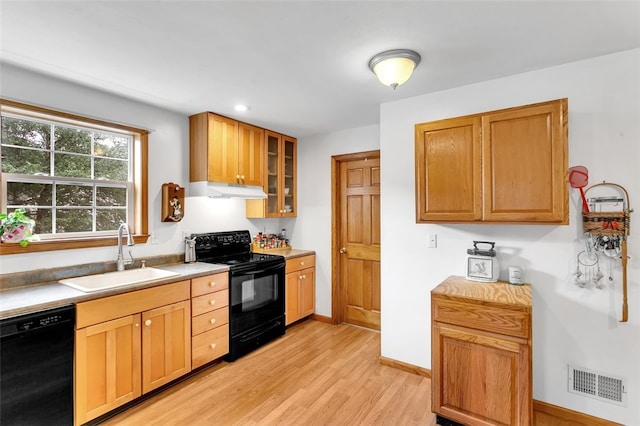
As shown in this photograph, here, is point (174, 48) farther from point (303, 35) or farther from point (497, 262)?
point (497, 262)

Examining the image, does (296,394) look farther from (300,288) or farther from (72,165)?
(72,165)

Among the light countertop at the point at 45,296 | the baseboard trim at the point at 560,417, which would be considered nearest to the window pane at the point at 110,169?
the light countertop at the point at 45,296

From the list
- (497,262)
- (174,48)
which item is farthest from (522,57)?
(174,48)

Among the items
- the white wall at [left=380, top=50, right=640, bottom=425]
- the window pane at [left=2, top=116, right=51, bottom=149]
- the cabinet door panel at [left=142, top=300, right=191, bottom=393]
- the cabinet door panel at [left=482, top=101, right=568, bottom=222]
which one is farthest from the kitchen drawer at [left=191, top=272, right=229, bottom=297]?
the cabinet door panel at [left=482, top=101, right=568, bottom=222]

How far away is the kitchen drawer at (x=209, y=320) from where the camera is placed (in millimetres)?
2672

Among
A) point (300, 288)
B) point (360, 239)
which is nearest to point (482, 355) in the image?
point (360, 239)

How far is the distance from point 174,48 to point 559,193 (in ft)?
8.35

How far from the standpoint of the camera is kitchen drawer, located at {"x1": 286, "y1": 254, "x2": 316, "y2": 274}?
12.3 ft

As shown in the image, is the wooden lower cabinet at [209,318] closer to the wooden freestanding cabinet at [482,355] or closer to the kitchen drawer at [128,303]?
the kitchen drawer at [128,303]

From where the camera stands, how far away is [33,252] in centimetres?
222

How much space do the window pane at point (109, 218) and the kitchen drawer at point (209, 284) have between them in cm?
91

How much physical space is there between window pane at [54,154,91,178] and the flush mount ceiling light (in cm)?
249

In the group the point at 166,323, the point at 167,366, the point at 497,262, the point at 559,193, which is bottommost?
the point at 167,366

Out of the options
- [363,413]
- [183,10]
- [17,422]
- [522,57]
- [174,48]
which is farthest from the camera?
[363,413]
